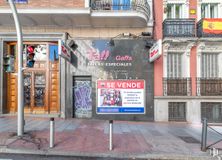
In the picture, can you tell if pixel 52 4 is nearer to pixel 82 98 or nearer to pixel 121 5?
pixel 121 5

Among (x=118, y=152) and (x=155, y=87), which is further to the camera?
(x=155, y=87)

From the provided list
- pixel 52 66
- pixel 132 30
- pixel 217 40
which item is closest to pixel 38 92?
pixel 52 66

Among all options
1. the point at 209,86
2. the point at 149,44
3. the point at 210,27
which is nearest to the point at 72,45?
the point at 149,44

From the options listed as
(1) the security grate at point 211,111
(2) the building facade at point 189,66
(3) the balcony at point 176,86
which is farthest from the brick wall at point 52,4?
(1) the security grate at point 211,111

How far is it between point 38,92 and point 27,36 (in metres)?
3.07

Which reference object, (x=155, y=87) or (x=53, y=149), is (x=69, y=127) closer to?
(x=53, y=149)

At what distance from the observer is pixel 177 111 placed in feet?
41.5

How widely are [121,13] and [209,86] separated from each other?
6.01m

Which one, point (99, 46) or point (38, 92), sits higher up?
point (99, 46)

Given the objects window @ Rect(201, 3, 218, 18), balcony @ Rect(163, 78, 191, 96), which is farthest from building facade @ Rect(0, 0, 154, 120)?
window @ Rect(201, 3, 218, 18)

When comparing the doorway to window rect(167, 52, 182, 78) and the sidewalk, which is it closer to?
the sidewalk

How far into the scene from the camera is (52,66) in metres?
13.1

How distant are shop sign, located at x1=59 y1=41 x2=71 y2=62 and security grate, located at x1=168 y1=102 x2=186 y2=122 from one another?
19.1 ft

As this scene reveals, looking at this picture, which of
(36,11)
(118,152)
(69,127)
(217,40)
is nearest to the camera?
(118,152)
